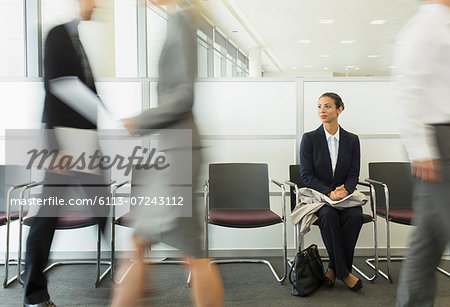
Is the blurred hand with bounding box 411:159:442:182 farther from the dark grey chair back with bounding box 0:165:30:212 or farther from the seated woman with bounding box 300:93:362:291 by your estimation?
the dark grey chair back with bounding box 0:165:30:212

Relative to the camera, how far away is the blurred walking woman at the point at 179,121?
4.52 feet

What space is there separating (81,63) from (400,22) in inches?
387

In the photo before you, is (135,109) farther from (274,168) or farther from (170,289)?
(170,289)

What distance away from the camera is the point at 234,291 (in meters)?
2.66

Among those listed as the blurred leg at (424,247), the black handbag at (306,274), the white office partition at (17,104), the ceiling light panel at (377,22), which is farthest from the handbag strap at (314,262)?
the ceiling light panel at (377,22)

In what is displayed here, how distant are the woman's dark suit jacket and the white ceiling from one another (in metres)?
3.38

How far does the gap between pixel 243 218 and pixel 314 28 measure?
344 inches

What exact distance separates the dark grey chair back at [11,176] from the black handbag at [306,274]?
217 cm

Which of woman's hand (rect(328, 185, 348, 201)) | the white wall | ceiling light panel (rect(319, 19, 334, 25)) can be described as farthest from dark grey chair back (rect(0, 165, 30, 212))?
ceiling light panel (rect(319, 19, 334, 25))

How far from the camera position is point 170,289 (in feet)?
8.79

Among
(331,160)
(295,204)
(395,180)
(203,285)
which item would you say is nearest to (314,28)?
(395,180)

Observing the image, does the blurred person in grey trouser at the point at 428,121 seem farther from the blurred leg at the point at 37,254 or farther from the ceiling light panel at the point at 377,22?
the ceiling light panel at the point at 377,22

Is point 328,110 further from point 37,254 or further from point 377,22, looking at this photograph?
point 377,22

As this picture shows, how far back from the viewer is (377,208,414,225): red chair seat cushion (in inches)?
109
